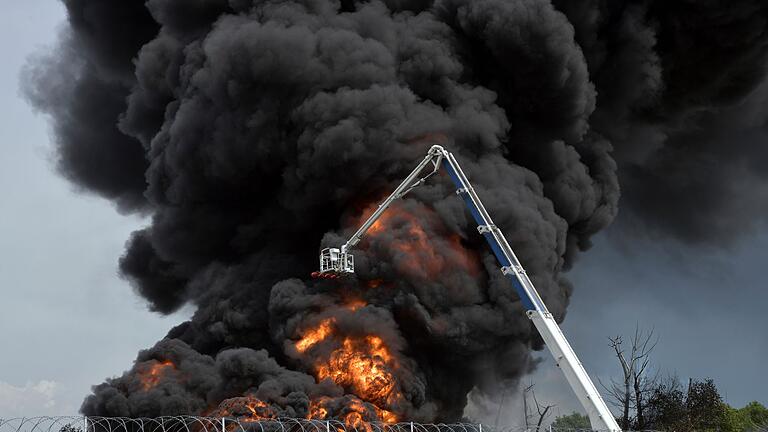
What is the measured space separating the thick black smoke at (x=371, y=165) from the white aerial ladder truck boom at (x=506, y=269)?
4.21 feet

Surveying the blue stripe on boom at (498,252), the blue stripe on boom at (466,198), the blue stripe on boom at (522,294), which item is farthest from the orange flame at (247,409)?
the blue stripe on boom at (466,198)

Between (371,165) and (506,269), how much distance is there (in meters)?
10.7

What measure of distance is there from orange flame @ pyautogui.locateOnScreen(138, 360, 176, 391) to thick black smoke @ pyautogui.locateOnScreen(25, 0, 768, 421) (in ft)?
0.33

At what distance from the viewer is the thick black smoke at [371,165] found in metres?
39.8

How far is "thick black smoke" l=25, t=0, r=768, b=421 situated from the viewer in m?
39.8

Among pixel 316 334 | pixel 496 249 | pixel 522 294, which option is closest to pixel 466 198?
pixel 496 249

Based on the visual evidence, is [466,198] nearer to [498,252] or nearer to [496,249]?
[496,249]

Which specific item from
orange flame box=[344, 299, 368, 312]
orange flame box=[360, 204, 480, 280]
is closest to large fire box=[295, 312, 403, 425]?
orange flame box=[344, 299, 368, 312]

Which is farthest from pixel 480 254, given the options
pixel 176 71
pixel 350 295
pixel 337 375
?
pixel 176 71

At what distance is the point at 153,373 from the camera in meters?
39.5

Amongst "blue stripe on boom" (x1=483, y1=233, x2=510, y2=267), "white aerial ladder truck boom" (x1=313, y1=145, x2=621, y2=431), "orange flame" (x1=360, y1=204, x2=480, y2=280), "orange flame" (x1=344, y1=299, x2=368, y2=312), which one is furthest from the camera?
"orange flame" (x1=344, y1=299, x2=368, y2=312)

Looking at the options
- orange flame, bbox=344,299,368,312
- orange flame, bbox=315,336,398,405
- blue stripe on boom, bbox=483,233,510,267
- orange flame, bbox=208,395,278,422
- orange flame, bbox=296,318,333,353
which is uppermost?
orange flame, bbox=344,299,368,312

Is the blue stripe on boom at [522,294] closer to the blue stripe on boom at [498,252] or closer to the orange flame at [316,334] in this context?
the blue stripe on boom at [498,252]

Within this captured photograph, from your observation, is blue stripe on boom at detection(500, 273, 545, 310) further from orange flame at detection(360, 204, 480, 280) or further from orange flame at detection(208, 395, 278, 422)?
orange flame at detection(208, 395, 278, 422)
